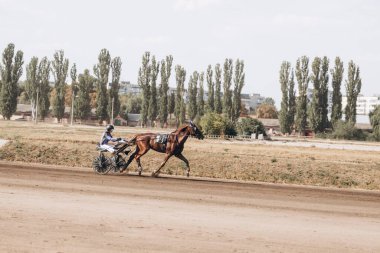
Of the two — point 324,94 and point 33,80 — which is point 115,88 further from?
point 324,94

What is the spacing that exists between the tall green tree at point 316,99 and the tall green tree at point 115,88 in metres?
32.7

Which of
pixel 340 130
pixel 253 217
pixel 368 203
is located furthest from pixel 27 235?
pixel 340 130

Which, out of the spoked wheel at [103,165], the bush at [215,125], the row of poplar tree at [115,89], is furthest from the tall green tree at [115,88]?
→ the spoked wheel at [103,165]

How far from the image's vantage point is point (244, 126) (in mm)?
72688

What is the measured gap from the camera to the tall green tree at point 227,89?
83644 mm

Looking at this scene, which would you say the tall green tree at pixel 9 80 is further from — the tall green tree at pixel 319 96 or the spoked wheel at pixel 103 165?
the spoked wheel at pixel 103 165

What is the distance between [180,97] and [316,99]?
25406mm

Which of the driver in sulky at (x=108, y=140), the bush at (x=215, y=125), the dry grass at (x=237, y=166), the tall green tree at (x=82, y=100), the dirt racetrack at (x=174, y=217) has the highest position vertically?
the tall green tree at (x=82, y=100)

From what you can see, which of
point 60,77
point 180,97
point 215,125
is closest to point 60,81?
point 60,77

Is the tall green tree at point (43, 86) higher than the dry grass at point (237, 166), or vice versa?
the tall green tree at point (43, 86)

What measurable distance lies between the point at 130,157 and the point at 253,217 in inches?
335

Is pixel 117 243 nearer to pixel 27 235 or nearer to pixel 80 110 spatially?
pixel 27 235

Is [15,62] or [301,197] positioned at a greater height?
[15,62]

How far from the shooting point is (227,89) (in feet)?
286
